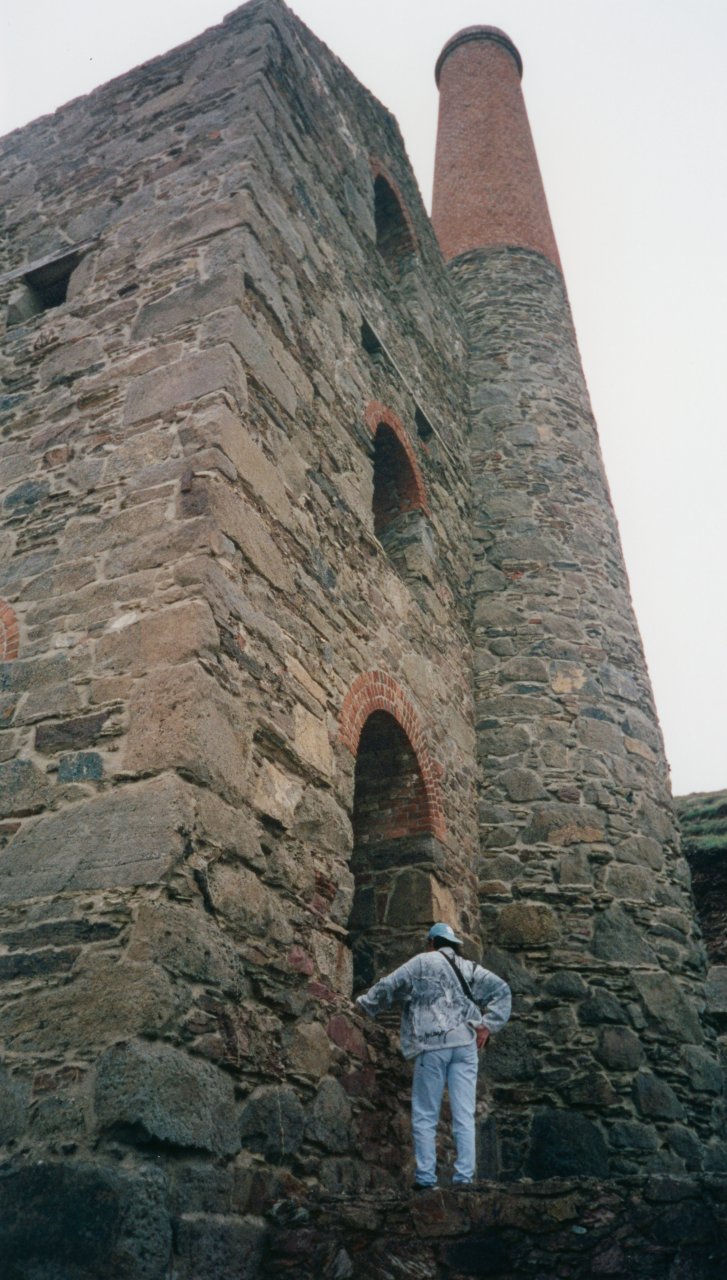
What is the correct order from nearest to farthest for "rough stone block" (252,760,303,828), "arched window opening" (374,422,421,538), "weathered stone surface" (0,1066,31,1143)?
"weathered stone surface" (0,1066,31,1143) → "rough stone block" (252,760,303,828) → "arched window opening" (374,422,421,538)

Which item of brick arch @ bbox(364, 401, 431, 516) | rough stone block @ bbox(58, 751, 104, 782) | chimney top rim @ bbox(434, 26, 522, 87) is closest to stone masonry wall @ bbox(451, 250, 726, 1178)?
brick arch @ bbox(364, 401, 431, 516)

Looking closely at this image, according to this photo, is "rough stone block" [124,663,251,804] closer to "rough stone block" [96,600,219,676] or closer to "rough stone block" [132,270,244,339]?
"rough stone block" [96,600,219,676]

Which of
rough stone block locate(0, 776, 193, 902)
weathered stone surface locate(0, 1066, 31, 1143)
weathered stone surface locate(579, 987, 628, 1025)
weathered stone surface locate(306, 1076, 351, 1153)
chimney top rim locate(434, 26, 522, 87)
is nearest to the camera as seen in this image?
weathered stone surface locate(0, 1066, 31, 1143)

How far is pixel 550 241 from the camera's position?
11.4m

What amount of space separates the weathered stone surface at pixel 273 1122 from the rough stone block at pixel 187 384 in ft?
9.71

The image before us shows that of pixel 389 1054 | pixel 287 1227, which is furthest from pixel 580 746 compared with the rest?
pixel 287 1227

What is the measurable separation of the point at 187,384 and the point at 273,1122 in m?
3.18

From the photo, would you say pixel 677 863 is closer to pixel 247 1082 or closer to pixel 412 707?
pixel 412 707

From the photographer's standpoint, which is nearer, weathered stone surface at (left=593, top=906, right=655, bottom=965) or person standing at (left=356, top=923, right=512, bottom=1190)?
person standing at (left=356, top=923, right=512, bottom=1190)

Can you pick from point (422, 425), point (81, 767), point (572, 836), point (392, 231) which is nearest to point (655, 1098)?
point (572, 836)

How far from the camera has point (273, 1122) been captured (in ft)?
11.0

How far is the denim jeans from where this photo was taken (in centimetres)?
396

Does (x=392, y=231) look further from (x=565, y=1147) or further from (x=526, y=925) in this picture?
(x=565, y=1147)

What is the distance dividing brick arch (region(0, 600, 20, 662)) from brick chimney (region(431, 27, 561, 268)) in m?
8.51
